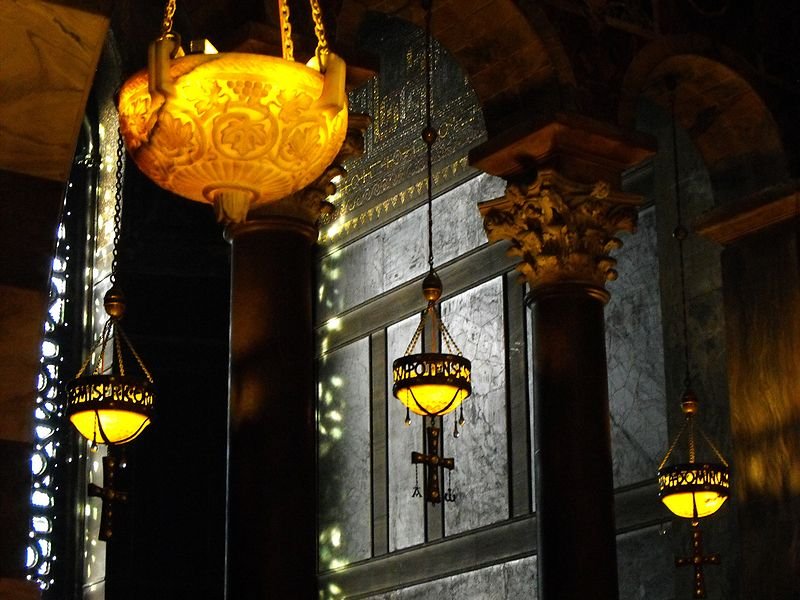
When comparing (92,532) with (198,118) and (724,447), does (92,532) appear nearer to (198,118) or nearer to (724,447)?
(724,447)

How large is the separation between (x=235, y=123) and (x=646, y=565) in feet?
26.2

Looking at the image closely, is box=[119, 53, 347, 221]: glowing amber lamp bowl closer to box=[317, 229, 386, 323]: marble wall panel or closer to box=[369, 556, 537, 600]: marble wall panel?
box=[369, 556, 537, 600]: marble wall panel

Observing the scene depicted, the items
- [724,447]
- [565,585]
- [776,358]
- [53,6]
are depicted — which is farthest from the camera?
[724,447]

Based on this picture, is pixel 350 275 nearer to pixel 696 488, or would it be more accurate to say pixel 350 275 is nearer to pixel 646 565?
pixel 646 565

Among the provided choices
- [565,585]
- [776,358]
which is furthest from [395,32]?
[565,585]

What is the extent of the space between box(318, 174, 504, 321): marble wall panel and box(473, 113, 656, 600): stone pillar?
424 cm

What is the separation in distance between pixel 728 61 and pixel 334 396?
6436 mm

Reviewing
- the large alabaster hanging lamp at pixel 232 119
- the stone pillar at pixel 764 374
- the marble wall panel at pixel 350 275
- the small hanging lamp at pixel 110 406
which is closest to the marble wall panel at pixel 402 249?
the marble wall panel at pixel 350 275

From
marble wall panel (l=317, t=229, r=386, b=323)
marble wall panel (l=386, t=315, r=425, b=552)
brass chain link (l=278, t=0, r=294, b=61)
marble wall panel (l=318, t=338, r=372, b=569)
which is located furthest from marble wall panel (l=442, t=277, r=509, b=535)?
brass chain link (l=278, t=0, r=294, b=61)

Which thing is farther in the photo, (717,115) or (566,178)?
(717,115)

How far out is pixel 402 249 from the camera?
14.9m

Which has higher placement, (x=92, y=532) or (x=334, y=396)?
(x=334, y=396)

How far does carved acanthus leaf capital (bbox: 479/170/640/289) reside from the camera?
30.2ft

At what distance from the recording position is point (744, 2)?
34.3 feet
